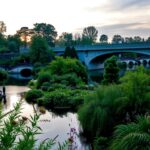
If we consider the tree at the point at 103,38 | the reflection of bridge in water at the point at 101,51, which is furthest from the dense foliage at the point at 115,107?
the tree at the point at 103,38

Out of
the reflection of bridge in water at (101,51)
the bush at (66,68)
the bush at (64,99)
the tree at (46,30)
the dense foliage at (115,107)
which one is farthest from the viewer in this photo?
the tree at (46,30)

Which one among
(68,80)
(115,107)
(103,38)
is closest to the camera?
(115,107)

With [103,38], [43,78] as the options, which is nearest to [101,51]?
[43,78]

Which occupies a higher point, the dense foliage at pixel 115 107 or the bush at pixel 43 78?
the dense foliage at pixel 115 107

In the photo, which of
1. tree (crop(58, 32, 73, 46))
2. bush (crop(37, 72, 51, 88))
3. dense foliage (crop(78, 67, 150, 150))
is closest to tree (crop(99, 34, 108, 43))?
tree (crop(58, 32, 73, 46))

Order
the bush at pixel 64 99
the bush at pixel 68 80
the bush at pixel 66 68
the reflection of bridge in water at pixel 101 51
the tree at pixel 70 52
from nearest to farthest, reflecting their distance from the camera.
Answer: the bush at pixel 64 99 < the bush at pixel 68 80 < the bush at pixel 66 68 < the reflection of bridge in water at pixel 101 51 < the tree at pixel 70 52

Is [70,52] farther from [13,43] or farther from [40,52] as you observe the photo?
[13,43]

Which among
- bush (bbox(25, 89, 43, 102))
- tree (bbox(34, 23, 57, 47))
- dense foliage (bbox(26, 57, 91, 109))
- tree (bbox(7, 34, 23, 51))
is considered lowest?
bush (bbox(25, 89, 43, 102))

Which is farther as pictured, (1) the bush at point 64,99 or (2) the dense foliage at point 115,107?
(1) the bush at point 64,99

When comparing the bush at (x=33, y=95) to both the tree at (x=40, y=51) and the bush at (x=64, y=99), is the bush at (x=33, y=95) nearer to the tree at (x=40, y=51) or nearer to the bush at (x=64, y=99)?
the bush at (x=64, y=99)

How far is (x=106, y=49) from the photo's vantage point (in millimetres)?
90562

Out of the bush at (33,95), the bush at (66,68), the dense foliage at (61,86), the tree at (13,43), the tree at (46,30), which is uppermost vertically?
the tree at (46,30)

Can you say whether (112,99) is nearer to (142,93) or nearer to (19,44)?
(142,93)

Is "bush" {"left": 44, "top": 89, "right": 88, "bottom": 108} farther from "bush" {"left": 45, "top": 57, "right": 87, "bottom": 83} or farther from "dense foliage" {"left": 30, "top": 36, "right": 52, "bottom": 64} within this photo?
"dense foliage" {"left": 30, "top": 36, "right": 52, "bottom": 64}
